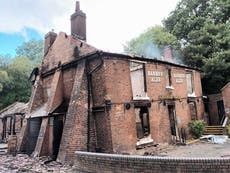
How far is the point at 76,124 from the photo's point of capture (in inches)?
456

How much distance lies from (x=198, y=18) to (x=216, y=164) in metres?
23.8

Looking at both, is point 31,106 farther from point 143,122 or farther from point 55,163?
point 143,122

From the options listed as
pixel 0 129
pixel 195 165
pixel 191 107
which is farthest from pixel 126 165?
pixel 0 129

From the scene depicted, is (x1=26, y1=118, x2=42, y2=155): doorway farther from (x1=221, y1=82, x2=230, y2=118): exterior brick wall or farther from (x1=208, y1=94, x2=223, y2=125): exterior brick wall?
(x1=208, y1=94, x2=223, y2=125): exterior brick wall

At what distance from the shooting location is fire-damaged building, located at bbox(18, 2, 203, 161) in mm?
11977

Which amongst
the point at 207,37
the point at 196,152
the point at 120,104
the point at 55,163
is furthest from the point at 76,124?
the point at 207,37

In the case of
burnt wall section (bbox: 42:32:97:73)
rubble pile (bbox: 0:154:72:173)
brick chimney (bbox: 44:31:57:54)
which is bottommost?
rubble pile (bbox: 0:154:72:173)

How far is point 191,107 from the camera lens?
19125 millimetres

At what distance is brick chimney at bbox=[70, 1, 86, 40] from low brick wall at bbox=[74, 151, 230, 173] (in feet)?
29.0

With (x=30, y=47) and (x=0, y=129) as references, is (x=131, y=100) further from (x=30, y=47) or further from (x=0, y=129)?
(x=30, y=47)

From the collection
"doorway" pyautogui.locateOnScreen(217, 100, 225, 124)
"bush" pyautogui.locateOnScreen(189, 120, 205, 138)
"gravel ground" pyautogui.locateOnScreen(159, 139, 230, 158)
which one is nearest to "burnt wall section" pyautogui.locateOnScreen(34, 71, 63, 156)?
"gravel ground" pyautogui.locateOnScreen(159, 139, 230, 158)

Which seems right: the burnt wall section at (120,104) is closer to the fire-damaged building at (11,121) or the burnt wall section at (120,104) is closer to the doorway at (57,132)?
the doorway at (57,132)

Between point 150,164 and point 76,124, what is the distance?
17.7ft

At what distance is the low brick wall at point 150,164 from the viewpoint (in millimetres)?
6407
